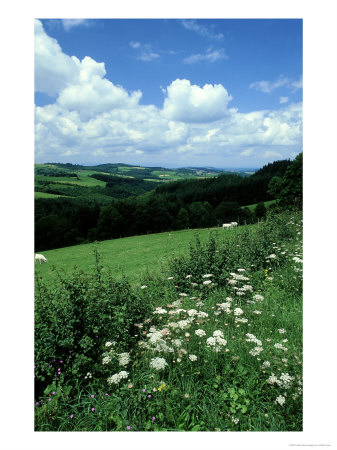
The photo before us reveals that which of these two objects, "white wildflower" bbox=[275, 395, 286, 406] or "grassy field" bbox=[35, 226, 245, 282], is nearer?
Answer: "white wildflower" bbox=[275, 395, 286, 406]

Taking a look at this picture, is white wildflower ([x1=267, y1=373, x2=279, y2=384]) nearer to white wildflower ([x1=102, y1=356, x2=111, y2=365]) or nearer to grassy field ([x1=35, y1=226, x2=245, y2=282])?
white wildflower ([x1=102, y1=356, x2=111, y2=365])

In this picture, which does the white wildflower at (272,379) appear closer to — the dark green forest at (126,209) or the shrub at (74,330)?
the shrub at (74,330)

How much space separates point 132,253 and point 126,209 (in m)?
1.35

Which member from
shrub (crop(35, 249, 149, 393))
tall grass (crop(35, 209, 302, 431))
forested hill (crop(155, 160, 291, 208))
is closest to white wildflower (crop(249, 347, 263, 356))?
tall grass (crop(35, 209, 302, 431))

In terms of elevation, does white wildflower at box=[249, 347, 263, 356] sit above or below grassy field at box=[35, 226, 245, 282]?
below

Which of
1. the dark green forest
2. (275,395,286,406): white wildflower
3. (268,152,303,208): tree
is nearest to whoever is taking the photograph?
(275,395,286,406): white wildflower

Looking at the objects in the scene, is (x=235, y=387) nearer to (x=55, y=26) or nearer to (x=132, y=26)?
(x=132, y=26)

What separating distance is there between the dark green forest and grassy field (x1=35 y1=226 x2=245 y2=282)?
249 mm

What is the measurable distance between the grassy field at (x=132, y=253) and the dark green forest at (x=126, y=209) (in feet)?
0.82

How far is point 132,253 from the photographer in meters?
7.09

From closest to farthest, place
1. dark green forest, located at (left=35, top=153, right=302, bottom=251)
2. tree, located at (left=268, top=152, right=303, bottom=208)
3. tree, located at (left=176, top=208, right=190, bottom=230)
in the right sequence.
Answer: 1. dark green forest, located at (left=35, top=153, right=302, bottom=251)
2. tree, located at (left=176, top=208, right=190, bottom=230)
3. tree, located at (left=268, top=152, right=303, bottom=208)

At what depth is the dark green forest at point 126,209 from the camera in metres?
4.62

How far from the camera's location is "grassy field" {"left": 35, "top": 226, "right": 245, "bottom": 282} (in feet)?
18.3
